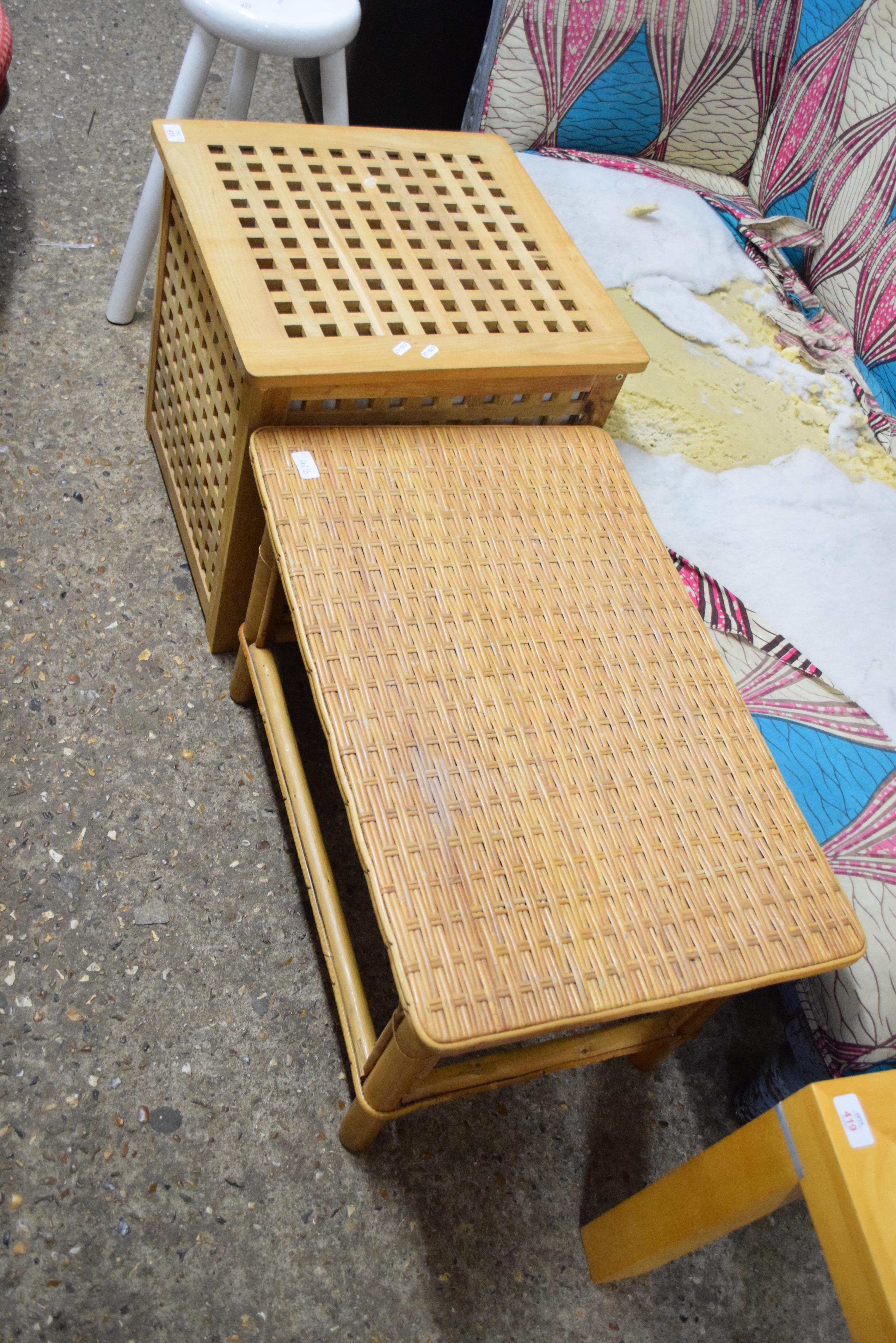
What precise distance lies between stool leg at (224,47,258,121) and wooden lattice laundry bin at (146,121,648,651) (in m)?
0.36

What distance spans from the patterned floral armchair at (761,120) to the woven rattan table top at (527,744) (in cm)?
22

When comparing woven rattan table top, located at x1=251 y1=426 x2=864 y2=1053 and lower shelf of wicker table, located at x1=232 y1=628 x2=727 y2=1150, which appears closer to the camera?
woven rattan table top, located at x1=251 y1=426 x2=864 y2=1053

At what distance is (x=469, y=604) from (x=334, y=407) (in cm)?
27

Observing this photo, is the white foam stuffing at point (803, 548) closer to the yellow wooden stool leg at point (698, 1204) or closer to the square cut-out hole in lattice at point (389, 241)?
the square cut-out hole in lattice at point (389, 241)

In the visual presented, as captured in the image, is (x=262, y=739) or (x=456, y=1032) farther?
(x=262, y=739)

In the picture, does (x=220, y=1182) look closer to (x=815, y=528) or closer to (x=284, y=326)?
(x=284, y=326)

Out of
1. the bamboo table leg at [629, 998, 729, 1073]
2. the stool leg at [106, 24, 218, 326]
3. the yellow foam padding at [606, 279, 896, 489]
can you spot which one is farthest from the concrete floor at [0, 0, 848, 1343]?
the yellow foam padding at [606, 279, 896, 489]

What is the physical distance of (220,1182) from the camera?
0.99 metres

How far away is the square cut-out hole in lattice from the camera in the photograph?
40.3 inches

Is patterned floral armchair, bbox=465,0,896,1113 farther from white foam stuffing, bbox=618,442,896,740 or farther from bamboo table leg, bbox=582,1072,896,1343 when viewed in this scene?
bamboo table leg, bbox=582,1072,896,1343

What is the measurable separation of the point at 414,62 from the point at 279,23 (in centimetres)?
52

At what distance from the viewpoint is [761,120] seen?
151 cm

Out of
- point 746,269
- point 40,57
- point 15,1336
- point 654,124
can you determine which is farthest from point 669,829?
point 40,57

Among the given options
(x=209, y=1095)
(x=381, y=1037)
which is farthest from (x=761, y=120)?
(x=209, y=1095)
